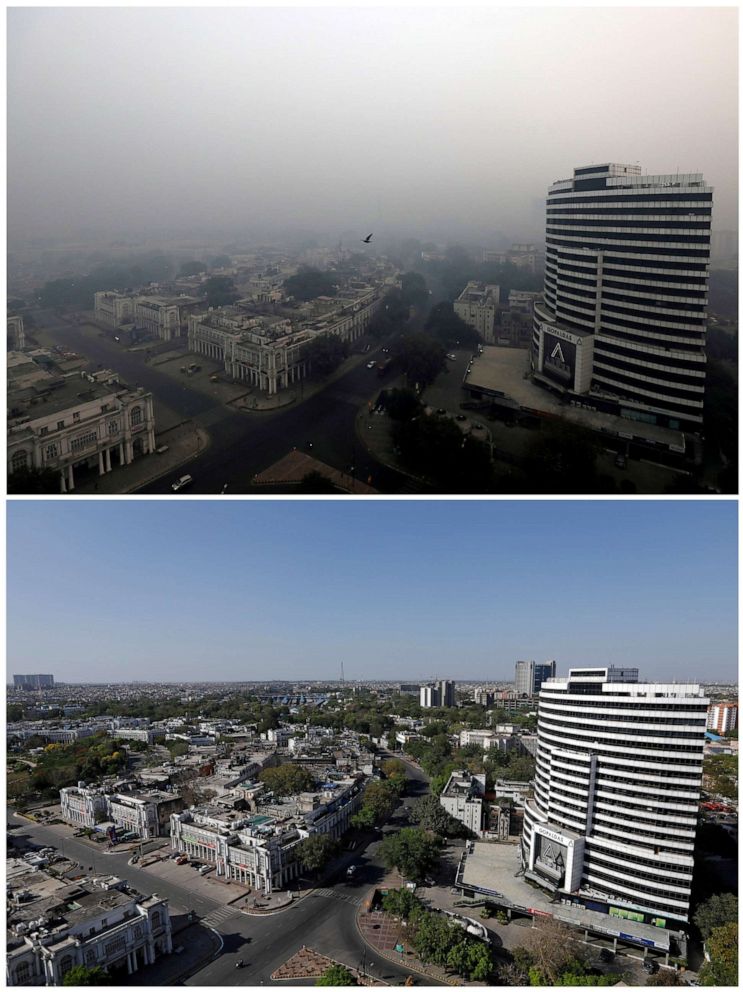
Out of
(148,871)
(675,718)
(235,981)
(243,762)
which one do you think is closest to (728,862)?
(675,718)

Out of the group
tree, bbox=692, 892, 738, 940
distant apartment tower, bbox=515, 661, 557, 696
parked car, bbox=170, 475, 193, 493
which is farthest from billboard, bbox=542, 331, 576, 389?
distant apartment tower, bbox=515, 661, 557, 696

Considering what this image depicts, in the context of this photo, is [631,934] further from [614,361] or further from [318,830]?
[614,361]

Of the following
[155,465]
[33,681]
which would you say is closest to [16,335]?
[155,465]

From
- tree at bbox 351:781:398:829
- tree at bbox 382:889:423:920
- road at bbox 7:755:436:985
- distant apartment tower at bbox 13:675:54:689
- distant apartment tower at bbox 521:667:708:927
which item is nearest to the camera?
road at bbox 7:755:436:985

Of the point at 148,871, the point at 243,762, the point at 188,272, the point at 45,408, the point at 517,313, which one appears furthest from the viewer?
the point at 188,272

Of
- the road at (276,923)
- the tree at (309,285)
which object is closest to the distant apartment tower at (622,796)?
the road at (276,923)

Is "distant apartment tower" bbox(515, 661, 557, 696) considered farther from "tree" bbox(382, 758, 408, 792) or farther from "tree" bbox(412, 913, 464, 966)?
"tree" bbox(412, 913, 464, 966)
